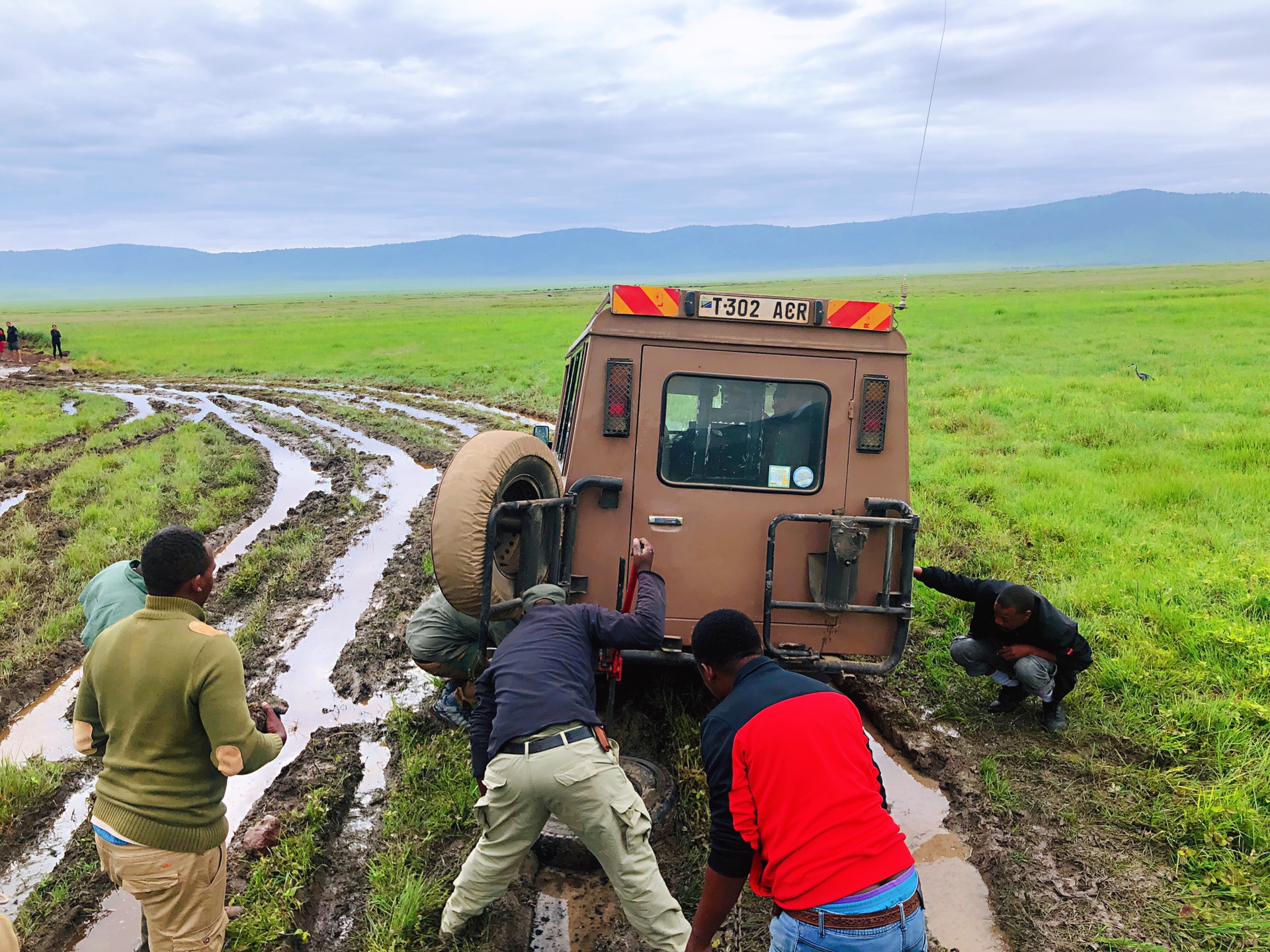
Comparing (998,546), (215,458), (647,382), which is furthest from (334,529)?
(998,546)

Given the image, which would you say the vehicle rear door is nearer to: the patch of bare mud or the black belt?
the black belt

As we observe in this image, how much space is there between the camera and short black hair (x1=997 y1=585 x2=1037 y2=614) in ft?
16.7

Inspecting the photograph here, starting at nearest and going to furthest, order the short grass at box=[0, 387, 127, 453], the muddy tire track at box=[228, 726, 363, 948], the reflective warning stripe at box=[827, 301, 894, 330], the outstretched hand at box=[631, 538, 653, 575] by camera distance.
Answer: the muddy tire track at box=[228, 726, 363, 948]
the outstretched hand at box=[631, 538, 653, 575]
the reflective warning stripe at box=[827, 301, 894, 330]
the short grass at box=[0, 387, 127, 453]

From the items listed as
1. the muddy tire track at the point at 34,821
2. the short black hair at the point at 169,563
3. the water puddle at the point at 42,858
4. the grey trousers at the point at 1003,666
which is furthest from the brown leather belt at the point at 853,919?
the muddy tire track at the point at 34,821

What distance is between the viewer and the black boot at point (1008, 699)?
557 centimetres

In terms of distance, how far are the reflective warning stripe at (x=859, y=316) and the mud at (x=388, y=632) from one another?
99.3 inches

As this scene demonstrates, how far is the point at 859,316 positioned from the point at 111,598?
12.5 ft

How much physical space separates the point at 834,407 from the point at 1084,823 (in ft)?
8.15

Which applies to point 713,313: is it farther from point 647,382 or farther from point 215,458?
point 215,458

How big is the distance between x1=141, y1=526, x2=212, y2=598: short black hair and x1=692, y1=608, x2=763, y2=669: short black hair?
1.62 meters

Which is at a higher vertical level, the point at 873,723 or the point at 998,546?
the point at 998,546

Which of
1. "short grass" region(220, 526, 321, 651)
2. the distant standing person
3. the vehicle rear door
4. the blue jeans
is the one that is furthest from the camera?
"short grass" region(220, 526, 321, 651)

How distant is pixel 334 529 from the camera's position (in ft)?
32.9

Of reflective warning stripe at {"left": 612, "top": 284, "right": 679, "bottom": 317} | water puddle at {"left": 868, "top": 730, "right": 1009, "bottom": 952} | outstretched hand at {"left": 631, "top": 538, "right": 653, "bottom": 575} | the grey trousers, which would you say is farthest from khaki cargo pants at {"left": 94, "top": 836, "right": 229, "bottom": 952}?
the grey trousers
